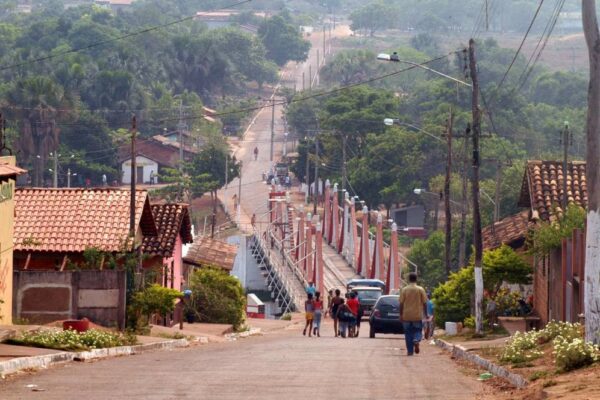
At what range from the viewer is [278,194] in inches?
4218

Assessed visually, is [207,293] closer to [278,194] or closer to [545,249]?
[545,249]

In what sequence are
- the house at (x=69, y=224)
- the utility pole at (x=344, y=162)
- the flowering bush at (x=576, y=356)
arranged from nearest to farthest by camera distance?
the flowering bush at (x=576, y=356) → the house at (x=69, y=224) → the utility pole at (x=344, y=162)

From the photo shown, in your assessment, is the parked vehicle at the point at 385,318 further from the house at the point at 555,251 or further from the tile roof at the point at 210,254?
the tile roof at the point at 210,254

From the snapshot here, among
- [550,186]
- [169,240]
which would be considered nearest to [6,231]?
[169,240]

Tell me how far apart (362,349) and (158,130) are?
119 m

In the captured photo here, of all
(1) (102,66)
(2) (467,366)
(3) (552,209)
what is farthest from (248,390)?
(1) (102,66)

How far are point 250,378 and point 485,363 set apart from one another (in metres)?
5.08

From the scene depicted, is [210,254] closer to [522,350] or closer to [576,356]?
[522,350]

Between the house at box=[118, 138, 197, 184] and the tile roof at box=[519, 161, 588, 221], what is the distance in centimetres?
9197

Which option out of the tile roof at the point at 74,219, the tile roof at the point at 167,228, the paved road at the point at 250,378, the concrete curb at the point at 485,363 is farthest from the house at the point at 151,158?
the paved road at the point at 250,378

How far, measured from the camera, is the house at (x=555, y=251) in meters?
31.7

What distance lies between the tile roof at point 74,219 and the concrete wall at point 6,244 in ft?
14.3

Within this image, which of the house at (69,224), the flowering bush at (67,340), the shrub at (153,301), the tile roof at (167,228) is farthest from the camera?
the tile roof at (167,228)

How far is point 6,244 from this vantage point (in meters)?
32.3
